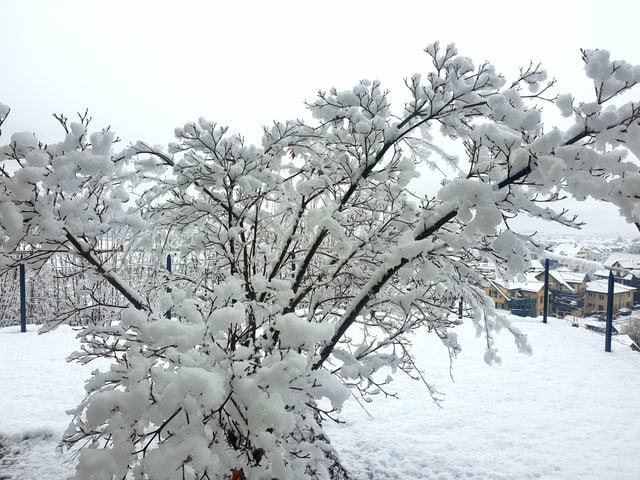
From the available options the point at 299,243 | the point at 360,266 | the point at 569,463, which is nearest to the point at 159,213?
the point at 299,243

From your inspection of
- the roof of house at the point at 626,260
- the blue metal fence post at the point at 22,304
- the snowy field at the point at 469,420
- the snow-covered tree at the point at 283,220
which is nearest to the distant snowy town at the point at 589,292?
the roof of house at the point at 626,260

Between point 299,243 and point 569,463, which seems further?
point 569,463

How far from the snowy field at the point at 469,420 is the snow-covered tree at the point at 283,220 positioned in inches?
41.7

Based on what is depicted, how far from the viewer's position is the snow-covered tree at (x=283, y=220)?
1340 mm

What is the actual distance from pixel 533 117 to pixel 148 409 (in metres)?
1.84

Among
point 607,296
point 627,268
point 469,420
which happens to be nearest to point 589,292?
point 607,296

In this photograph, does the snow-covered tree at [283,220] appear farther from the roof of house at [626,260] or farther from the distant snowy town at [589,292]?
the roof of house at [626,260]

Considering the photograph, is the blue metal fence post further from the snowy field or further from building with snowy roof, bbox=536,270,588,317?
building with snowy roof, bbox=536,270,588,317

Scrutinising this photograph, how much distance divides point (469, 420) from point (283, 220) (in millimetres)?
3026

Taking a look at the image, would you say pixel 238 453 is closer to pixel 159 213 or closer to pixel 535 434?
pixel 159 213

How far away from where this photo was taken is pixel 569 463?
335cm

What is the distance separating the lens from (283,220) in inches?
126

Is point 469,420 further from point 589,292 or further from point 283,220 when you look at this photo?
point 589,292

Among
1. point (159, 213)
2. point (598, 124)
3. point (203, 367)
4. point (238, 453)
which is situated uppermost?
point (598, 124)
